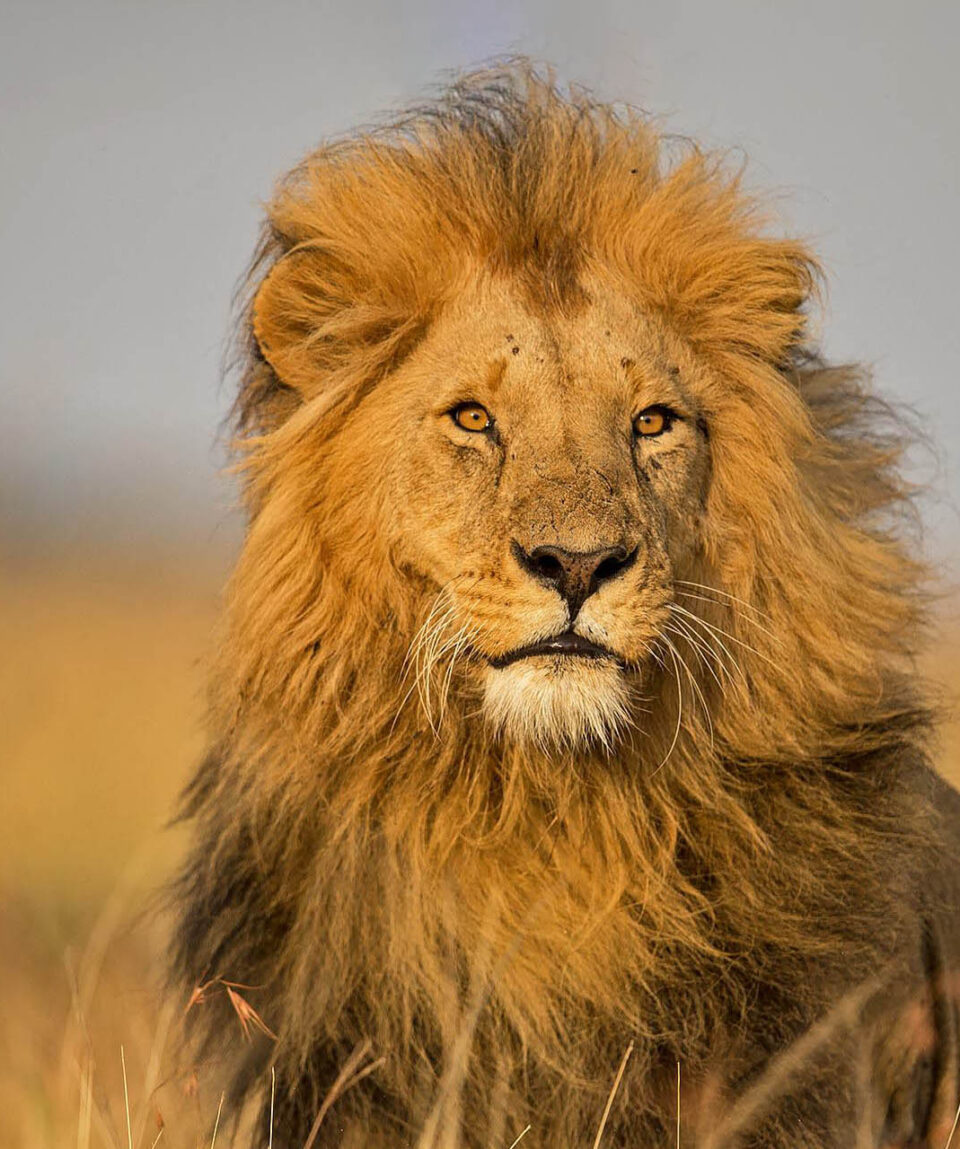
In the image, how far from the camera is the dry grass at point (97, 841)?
4168mm

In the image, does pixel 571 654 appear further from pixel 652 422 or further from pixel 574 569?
pixel 652 422

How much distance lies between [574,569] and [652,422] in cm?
69

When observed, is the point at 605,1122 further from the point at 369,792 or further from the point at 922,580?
the point at 922,580

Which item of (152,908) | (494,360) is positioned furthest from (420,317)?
(152,908)

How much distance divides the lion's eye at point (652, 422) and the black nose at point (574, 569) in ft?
1.77

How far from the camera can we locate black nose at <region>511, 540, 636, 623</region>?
346cm

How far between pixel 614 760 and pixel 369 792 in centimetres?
61

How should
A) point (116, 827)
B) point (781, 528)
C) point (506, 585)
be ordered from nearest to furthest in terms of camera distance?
point (506, 585), point (781, 528), point (116, 827)

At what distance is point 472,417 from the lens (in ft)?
13.0

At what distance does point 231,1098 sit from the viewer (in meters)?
4.02

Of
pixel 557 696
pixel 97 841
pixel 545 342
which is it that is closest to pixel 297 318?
pixel 545 342

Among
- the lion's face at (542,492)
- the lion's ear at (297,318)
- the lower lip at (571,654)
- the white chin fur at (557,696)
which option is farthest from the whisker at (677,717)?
the lion's ear at (297,318)

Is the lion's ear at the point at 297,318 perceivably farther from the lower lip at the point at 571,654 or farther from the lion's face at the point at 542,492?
the lower lip at the point at 571,654

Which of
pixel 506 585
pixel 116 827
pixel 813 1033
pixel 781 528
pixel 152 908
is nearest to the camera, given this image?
pixel 506 585
